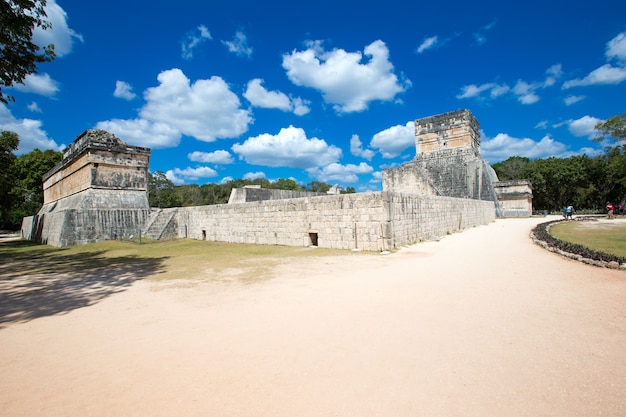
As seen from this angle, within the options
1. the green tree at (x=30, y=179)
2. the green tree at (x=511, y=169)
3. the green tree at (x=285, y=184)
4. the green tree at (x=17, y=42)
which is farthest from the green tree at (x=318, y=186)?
the green tree at (x=17, y=42)

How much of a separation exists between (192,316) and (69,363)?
4.17 ft

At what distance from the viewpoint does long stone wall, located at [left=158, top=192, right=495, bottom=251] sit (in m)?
9.02

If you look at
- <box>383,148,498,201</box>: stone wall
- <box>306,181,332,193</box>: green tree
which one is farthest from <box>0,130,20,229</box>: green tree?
<box>306,181,332,193</box>: green tree

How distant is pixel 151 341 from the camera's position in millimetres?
2992

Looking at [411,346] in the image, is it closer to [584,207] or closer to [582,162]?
[582,162]

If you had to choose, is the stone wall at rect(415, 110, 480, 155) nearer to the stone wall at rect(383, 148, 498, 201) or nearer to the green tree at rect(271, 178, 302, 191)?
the stone wall at rect(383, 148, 498, 201)

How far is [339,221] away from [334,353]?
725cm

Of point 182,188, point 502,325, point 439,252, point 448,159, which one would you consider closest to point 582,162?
point 448,159

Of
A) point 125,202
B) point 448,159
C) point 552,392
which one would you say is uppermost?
point 448,159

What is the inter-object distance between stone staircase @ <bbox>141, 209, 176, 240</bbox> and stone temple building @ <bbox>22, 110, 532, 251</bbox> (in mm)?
70

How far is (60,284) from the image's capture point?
19.5ft

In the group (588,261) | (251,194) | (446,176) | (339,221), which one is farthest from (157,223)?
(446,176)

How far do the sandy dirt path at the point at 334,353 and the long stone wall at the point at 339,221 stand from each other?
167 inches

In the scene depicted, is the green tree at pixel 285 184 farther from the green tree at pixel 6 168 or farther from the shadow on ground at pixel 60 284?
the shadow on ground at pixel 60 284
